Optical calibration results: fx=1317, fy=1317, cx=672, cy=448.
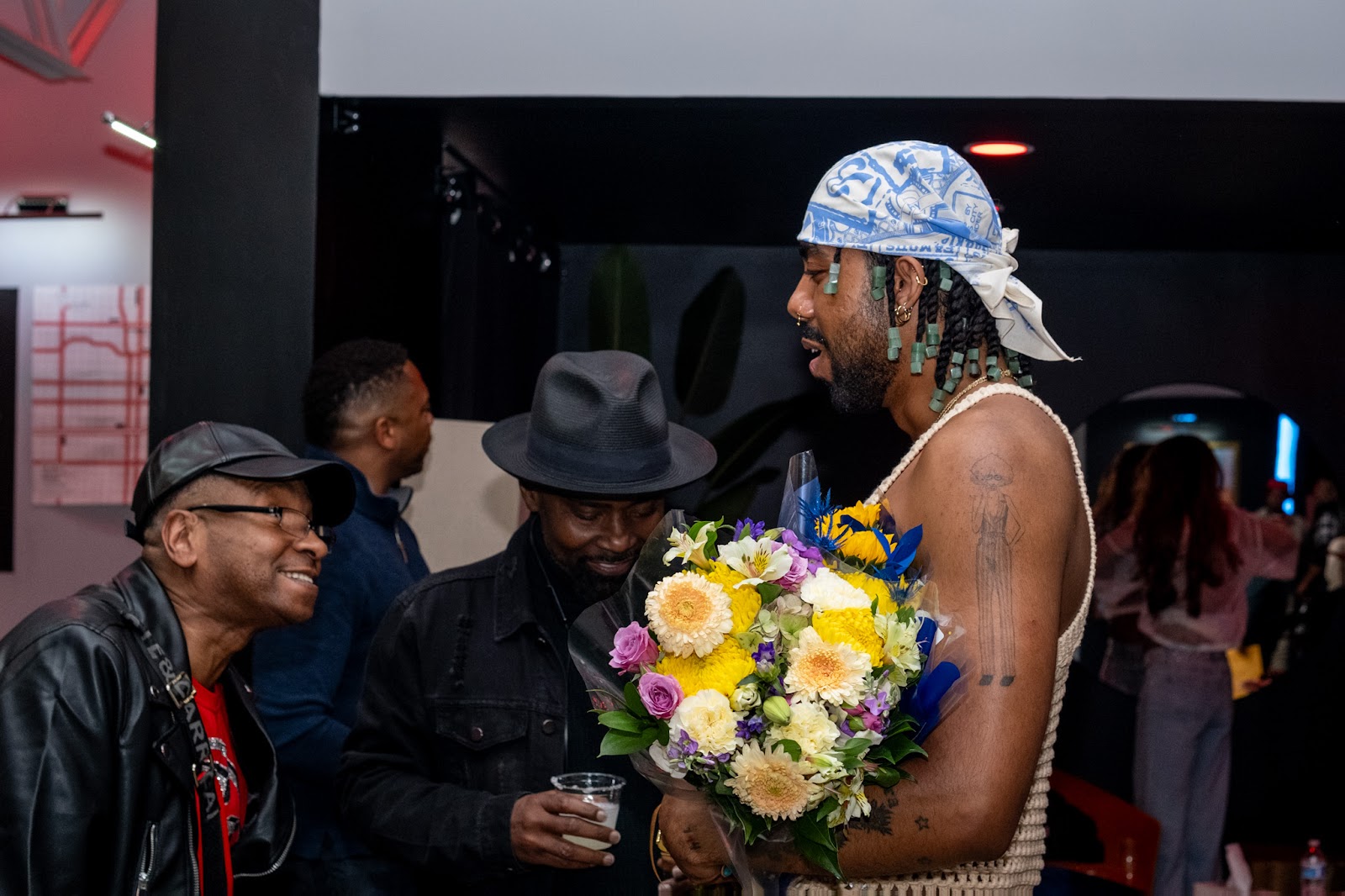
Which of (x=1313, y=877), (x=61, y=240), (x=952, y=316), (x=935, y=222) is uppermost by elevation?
(x=61, y=240)

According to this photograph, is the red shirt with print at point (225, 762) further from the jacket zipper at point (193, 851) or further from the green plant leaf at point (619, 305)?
the green plant leaf at point (619, 305)

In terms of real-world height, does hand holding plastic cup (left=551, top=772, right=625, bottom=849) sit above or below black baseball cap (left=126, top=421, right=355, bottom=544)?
below

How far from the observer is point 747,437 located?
5484mm

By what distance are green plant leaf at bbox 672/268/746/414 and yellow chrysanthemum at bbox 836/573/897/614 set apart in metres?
3.95

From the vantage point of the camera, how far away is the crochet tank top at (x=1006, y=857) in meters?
1.73

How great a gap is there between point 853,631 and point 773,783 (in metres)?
0.20

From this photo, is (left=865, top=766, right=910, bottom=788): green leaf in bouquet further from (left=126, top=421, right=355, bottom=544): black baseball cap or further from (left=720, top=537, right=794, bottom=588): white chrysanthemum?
(left=126, top=421, right=355, bottom=544): black baseball cap

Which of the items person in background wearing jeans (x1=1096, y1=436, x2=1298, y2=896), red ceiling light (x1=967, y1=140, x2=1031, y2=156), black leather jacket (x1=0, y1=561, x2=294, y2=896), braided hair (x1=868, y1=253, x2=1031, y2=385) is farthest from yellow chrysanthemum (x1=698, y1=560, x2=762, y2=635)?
person in background wearing jeans (x1=1096, y1=436, x2=1298, y2=896)

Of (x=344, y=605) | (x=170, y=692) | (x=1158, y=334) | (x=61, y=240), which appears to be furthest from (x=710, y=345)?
(x=170, y=692)

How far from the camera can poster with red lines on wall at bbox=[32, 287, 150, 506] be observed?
553cm

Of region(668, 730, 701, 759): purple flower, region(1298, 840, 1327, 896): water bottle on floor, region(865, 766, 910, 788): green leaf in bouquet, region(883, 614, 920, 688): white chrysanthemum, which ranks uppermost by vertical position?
region(883, 614, 920, 688): white chrysanthemum

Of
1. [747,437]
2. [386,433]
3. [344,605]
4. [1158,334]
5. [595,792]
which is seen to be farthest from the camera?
[1158,334]

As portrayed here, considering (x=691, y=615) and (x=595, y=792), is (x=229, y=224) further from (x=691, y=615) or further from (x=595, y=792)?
(x=691, y=615)

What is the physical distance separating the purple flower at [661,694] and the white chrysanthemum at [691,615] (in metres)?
0.04
